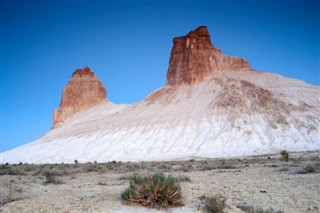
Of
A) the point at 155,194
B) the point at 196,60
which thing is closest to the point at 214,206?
the point at 155,194

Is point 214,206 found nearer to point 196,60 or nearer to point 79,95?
point 196,60

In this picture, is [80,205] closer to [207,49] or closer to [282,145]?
[282,145]

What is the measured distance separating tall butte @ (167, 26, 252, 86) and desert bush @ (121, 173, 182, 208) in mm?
68285

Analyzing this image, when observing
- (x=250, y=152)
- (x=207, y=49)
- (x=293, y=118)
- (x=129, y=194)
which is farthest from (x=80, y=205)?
(x=207, y=49)

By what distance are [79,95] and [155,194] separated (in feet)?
326

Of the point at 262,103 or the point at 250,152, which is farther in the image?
the point at 262,103

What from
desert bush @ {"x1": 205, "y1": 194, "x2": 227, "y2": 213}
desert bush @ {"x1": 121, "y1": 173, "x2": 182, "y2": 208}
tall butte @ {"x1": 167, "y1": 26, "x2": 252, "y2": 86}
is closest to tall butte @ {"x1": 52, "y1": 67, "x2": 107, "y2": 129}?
tall butte @ {"x1": 167, "y1": 26, "x2": 252, "y2": 86}

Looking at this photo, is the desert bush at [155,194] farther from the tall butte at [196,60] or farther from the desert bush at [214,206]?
the tall butte at [196,60]

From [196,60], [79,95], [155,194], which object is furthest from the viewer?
[79,95]

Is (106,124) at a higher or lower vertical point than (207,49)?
lower

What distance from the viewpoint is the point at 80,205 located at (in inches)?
343

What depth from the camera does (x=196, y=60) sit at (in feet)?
263

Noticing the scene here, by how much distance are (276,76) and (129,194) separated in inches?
2971

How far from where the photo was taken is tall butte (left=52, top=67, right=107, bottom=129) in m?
101
